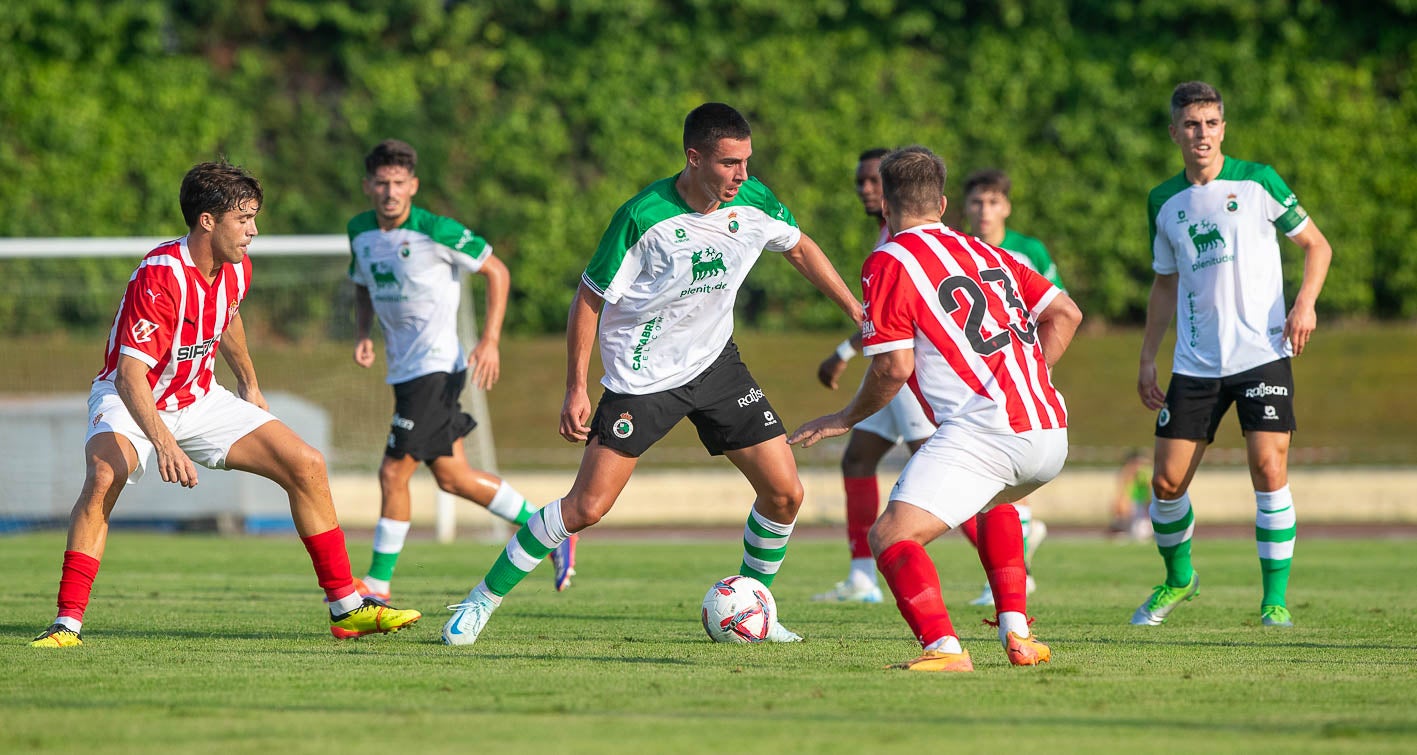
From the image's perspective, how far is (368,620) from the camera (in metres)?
6.55

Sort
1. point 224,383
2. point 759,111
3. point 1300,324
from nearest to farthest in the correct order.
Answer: point 1300,324, point 224,383, point 759,111

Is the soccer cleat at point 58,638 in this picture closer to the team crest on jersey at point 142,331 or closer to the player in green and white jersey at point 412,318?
the team crest on jersey at point 142,331

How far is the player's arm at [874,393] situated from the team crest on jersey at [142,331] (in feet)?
8.95

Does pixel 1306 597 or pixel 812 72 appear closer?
pixel 1306 597

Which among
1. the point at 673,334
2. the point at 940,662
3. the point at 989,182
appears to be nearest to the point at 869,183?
the point at 989,182

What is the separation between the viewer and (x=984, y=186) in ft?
28.3

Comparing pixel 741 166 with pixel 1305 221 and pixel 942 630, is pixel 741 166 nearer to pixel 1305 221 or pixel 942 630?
pixel 942 630

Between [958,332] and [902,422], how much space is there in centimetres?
323

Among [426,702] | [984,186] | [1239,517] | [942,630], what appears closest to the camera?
[426,702]

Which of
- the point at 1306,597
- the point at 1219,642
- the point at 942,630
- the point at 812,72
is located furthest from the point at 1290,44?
the point at 942,630

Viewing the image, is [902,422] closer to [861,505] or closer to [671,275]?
[861,505]

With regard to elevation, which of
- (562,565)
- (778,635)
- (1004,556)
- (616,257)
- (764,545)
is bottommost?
(562,565)

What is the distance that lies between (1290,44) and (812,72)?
7379mm

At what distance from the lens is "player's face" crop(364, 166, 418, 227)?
8.61m
